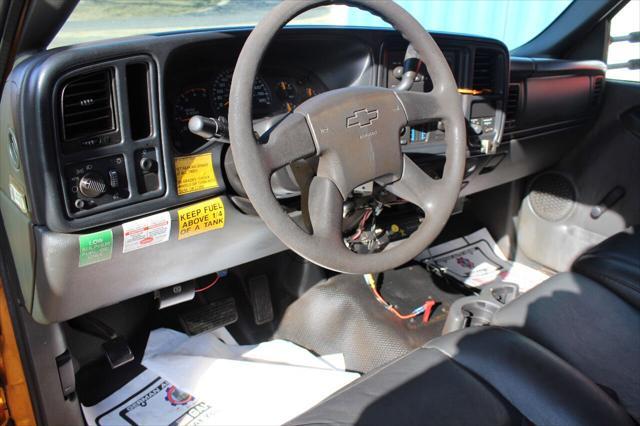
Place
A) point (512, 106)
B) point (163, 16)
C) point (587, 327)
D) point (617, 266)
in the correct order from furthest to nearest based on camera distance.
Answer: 1. point (512, 106)
2. point (163, 16)
3. point (617, 266)
4. point (587, 327)

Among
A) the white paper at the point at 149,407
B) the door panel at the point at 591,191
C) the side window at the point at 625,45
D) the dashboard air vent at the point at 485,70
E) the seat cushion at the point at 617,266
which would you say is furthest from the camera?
the side window at the point at 625,45

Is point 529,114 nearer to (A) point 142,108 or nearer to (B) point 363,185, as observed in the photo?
(B) point 363,185

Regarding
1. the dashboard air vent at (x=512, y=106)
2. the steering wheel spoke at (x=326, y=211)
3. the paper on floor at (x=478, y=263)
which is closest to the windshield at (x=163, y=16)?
the dashboard air vent at (x=512, y=106)

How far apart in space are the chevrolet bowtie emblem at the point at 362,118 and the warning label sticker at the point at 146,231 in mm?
469

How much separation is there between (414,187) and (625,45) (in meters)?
1.72

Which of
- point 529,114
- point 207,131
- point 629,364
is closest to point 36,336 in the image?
point 207,131

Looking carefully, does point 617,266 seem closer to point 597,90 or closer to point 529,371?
point 529,371

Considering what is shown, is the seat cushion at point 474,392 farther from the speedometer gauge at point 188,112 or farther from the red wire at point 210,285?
the red wire at point 210,285

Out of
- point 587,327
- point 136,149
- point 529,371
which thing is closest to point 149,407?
point 136,149

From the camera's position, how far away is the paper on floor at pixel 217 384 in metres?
1.49

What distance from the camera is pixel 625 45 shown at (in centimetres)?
227

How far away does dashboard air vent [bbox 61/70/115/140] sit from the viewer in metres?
1.01

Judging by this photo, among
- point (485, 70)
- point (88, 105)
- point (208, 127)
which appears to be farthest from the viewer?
point (485, 70)

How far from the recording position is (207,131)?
938 mm
